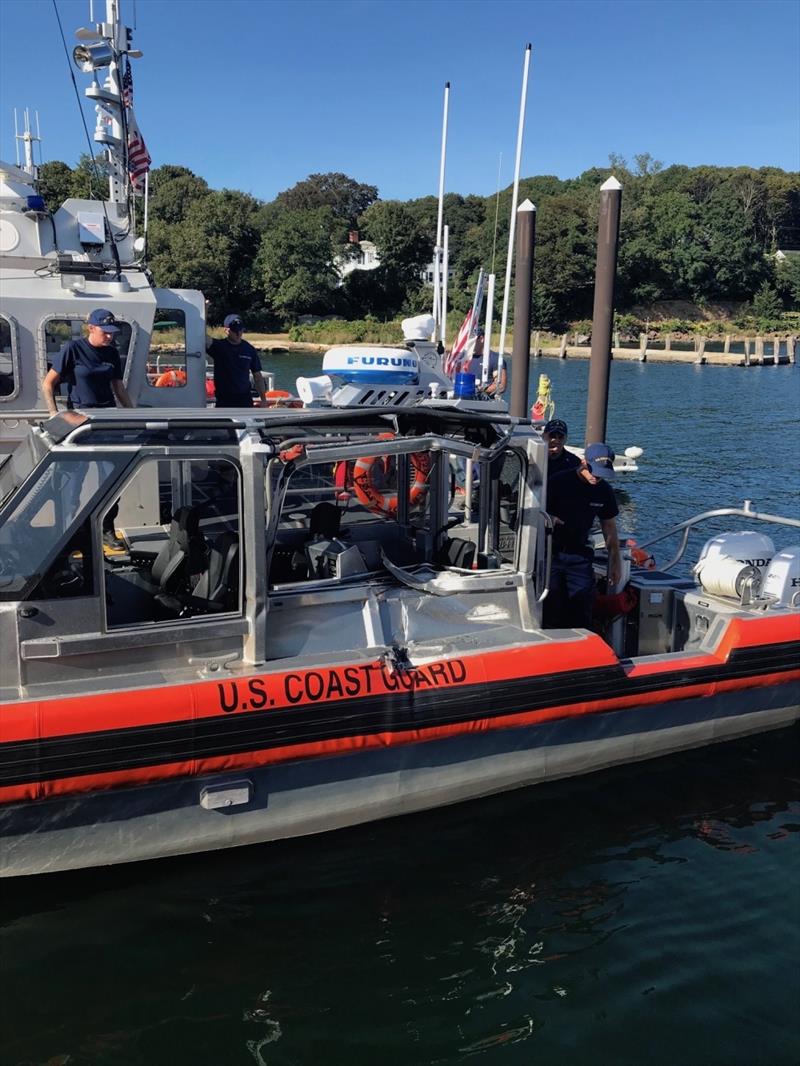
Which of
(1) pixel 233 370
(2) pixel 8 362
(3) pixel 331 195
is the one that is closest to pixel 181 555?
(1) pixel 233 370

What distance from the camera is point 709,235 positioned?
76.2 meters

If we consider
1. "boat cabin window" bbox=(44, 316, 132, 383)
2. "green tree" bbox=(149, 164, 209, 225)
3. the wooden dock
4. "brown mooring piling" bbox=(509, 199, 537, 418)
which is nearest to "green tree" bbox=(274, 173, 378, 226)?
"green tree" bbox=(149, 164, 209, 225)

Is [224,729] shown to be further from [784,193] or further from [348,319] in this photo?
[784,193]

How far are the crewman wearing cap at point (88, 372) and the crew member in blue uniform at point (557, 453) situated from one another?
301cm

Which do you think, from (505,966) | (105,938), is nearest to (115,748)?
(105,938)

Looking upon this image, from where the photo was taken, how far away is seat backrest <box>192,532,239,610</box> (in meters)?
4.82

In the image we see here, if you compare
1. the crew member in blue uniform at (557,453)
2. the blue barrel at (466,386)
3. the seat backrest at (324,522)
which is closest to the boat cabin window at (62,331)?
the blue barrel at (466,386)

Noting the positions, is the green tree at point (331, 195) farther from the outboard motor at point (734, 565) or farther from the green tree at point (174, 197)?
the outboard motor at point (734, 565)

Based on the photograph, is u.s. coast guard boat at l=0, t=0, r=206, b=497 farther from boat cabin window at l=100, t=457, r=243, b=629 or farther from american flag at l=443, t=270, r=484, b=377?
american flag at l=443, t=270, r=484, b=377

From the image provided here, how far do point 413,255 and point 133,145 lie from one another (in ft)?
207

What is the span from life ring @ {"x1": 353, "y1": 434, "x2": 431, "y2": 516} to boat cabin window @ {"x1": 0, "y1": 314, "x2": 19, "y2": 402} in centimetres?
340

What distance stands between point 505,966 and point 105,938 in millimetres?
1923

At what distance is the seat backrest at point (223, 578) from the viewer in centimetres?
482

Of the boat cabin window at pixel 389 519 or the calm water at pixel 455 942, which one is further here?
the boat cabin window at pixel 389 519
